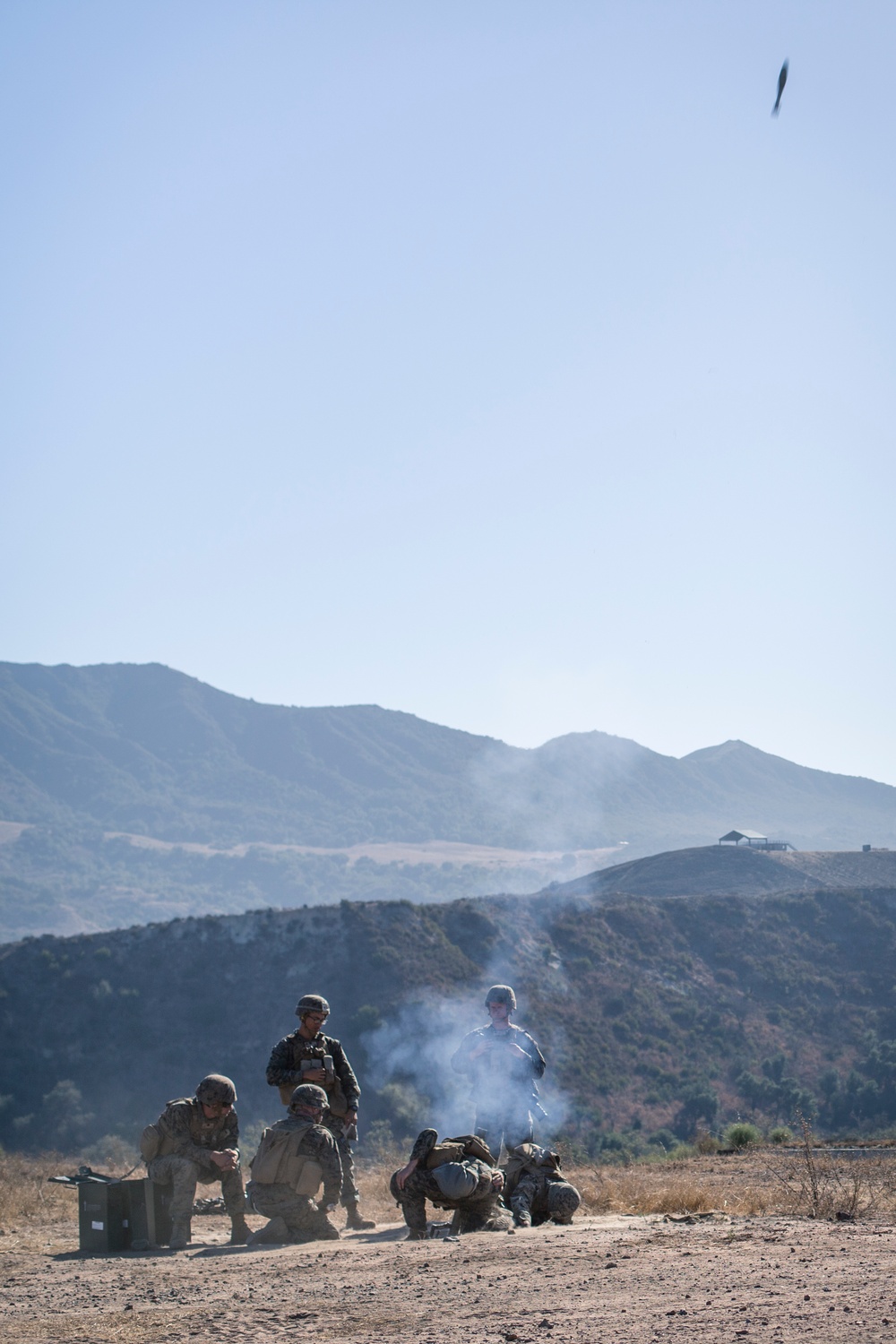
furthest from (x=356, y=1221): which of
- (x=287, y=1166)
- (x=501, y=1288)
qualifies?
(x=501, y=1288)

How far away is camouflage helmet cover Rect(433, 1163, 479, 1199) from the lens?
341 inches

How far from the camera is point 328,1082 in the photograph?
1030 cm

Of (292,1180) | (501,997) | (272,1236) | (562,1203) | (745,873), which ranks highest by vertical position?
(745,873)

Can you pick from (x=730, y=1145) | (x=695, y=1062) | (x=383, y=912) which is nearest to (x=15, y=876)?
(x=383, y=912)

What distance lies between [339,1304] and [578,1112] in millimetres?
34553

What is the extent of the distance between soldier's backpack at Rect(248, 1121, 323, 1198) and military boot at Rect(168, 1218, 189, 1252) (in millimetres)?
694

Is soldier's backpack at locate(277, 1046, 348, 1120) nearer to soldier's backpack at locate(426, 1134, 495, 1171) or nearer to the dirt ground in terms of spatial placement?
the dirt ground

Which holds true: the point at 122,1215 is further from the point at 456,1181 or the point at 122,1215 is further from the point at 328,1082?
the point at 456,1181

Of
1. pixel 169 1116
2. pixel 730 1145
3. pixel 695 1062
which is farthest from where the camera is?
pixel 695 1062

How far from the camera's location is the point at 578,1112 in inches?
1537

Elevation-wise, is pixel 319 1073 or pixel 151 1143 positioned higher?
pixel 319 1073

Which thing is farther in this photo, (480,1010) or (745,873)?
(745,873)

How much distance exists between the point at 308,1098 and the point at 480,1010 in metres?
35.7

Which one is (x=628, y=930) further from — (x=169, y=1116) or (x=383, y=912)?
(x=169, y=1116)
